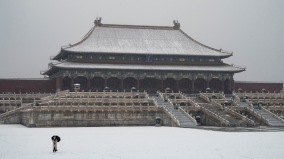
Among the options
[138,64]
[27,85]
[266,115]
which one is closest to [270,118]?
[266,115]

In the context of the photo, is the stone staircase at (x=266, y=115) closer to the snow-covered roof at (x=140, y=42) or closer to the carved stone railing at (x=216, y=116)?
the carved stone railing at (x=216, y=116)

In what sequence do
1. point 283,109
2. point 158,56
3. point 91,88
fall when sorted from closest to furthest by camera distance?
point 283,109
point 91,88
point 158,56

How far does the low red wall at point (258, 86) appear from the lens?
3177 inches

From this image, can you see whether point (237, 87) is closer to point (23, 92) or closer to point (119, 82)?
point (119, 82)

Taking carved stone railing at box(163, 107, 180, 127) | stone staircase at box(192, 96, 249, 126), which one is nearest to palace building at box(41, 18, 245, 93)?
stone staircase at box(192, 96, 249, 126)

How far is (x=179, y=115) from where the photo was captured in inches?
1933

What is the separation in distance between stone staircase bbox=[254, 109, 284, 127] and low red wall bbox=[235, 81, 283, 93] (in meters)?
29.2

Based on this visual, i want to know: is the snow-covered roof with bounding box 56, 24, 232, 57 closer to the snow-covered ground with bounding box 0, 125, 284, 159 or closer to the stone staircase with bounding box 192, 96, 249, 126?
the stone staircase with bounding box 192, 96, 249, 126

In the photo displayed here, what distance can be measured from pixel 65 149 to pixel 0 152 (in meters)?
3.49

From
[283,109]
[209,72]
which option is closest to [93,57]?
[209,72]

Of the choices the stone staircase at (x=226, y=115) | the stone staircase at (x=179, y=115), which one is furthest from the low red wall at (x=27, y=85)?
the stone staircase at (x=226, y=115)

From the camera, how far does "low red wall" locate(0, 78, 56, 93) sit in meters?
72.6

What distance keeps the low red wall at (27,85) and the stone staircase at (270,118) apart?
36.6m

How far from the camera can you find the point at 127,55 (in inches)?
2926
